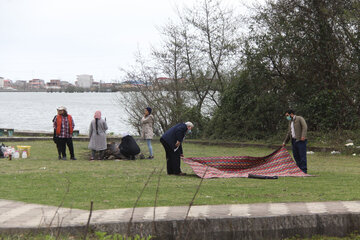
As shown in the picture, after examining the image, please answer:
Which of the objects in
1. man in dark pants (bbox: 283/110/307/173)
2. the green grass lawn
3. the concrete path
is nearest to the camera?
the concrete path

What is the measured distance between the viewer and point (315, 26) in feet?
78.7

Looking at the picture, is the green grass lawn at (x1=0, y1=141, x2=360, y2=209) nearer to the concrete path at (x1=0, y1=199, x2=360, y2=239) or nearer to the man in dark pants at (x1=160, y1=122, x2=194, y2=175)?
the man in dark pants at (x1=160, y1=122, x2=194, y2=175)

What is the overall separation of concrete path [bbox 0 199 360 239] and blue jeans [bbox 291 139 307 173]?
20.5 ft

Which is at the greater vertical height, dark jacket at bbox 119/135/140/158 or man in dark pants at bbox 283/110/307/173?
man in dark pants at bbox 283/110/307/173

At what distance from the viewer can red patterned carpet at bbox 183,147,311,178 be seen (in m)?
13.5

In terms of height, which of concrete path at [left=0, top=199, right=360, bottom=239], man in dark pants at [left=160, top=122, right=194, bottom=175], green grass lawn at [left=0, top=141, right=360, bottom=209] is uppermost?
man in dark pants at [left=160, top=122, right=194, bottom=175]

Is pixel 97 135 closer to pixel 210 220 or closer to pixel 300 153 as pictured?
pixel 300 153

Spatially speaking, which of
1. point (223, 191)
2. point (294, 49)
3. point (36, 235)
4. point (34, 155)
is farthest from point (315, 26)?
point (36, 235)

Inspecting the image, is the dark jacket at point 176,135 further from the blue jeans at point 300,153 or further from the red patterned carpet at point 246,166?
the blue jeans at point 300,153

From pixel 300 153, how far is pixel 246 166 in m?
1.47

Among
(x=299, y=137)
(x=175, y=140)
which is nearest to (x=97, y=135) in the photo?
(x=175, y=140)

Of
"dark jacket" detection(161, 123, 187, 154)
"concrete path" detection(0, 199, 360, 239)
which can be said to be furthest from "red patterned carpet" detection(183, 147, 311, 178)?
"concrete path" detection(0, 199, 360, 239)

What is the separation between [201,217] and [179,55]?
23.1m

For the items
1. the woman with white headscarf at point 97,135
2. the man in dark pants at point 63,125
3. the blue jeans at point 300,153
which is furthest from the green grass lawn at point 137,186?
the woman with white headscarf at point 97,135
